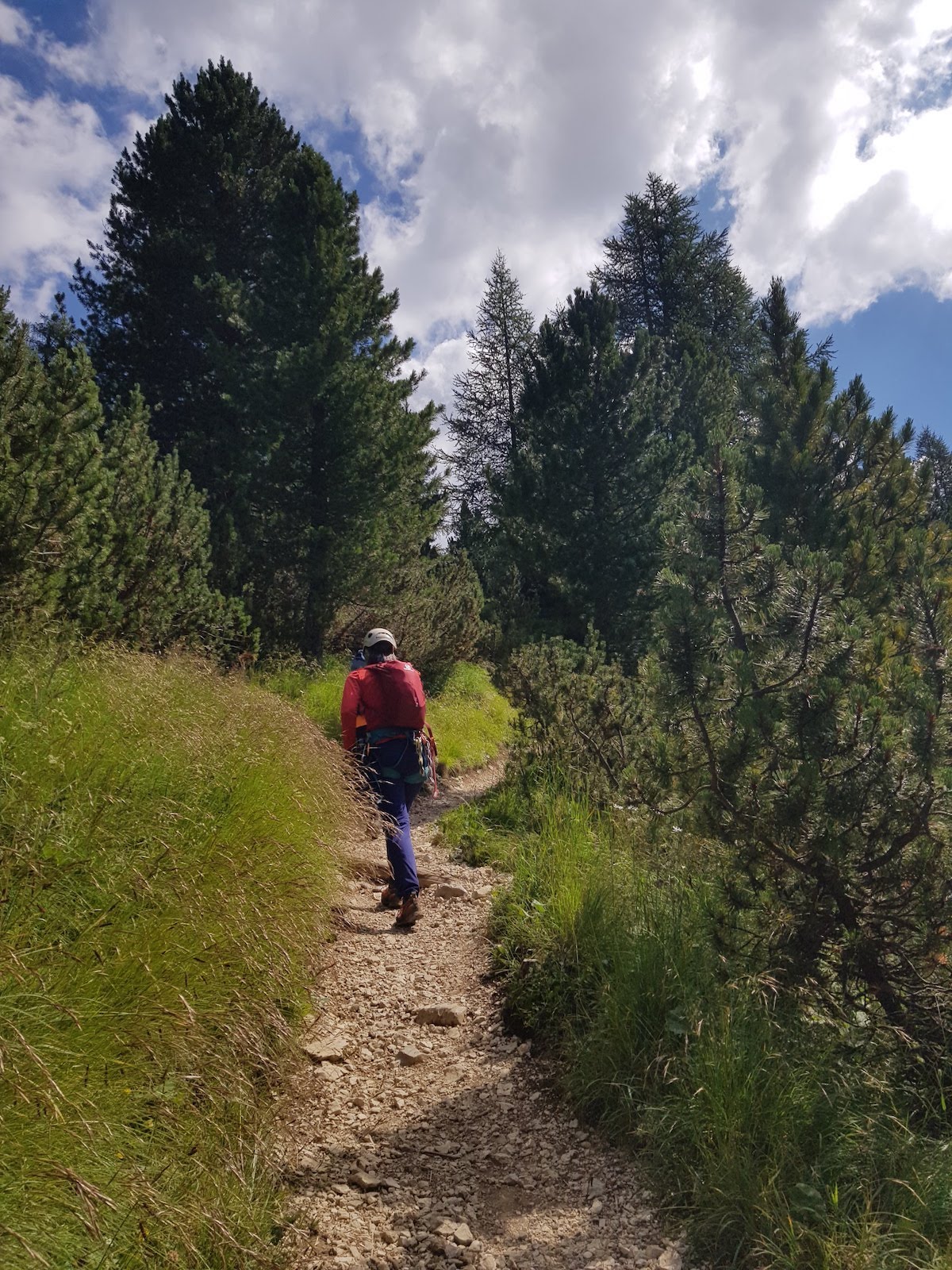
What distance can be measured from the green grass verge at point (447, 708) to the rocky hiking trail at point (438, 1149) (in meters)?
4.55

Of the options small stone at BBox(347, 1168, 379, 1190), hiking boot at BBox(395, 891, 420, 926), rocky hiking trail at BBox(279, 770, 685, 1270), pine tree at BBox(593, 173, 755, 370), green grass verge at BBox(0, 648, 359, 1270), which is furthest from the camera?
pine tree at BBox(593, 173, 755, 370)

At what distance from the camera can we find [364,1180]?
272 cm

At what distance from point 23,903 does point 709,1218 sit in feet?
7.89

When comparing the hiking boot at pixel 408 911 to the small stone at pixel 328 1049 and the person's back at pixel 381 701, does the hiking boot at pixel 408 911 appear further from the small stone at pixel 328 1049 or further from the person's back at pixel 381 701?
the small stone at pixel 328 1049

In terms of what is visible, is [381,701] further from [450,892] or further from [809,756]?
[809,756]

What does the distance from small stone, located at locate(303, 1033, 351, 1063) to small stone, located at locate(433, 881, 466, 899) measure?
2.03m

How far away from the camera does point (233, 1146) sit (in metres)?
2.53

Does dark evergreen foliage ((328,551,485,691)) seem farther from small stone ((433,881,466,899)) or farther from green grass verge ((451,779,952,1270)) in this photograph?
green grass verge ((451,779,952,1270))

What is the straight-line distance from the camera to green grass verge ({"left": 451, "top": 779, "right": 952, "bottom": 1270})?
2.26 meters

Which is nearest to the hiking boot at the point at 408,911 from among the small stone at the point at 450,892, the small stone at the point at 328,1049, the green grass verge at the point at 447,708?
the small stone at the point at 450,892

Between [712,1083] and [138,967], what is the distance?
2042 mm

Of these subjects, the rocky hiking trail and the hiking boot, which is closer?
the rocky hiking trail

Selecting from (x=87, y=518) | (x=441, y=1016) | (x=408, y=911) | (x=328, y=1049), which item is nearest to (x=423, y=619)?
(x=87, y=518)

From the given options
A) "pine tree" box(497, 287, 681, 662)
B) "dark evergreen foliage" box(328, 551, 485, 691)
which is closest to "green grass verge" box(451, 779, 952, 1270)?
"pine tree" box(497, 287, 681, 662)
